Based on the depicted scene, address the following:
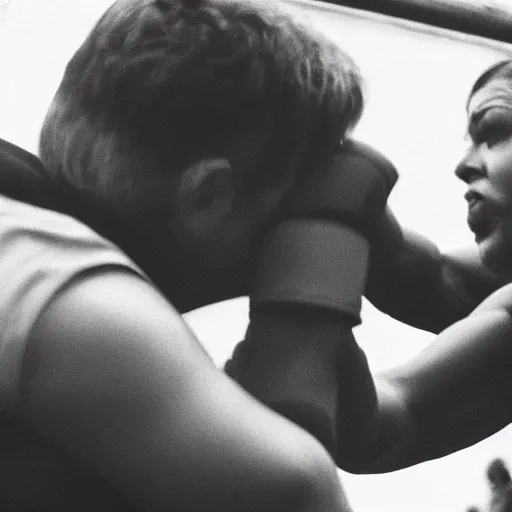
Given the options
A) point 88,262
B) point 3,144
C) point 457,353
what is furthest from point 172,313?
point 457,353

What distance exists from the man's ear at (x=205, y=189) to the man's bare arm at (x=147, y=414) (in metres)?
0.10

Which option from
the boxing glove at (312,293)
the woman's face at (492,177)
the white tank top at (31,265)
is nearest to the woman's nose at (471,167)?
the woman's face at (492,177)

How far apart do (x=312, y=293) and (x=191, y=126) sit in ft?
0.35

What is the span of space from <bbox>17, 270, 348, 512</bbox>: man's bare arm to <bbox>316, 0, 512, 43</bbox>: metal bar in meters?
0.35

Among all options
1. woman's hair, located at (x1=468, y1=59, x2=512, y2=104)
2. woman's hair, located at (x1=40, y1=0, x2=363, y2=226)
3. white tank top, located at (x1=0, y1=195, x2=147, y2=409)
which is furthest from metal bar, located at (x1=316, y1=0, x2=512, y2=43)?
white tank top, located at (x1=0, y1=195, x2=147, y2=409)

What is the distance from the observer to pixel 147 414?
378mm

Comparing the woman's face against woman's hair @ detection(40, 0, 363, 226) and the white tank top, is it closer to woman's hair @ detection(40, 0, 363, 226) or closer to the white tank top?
woman's hair @ detection(40, 0, 363, 226)

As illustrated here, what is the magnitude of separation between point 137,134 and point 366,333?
0.20 meters

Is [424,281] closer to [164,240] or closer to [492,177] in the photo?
[492,177]

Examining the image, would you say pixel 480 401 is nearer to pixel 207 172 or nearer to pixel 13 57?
pixel 207 172

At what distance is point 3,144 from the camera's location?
482 millimetres

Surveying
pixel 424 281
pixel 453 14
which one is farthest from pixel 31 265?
pixel 453 14

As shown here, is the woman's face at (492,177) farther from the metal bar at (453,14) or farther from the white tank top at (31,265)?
the white tank top at (31,265)

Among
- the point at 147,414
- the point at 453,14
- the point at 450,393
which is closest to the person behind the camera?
the point at 147,414
